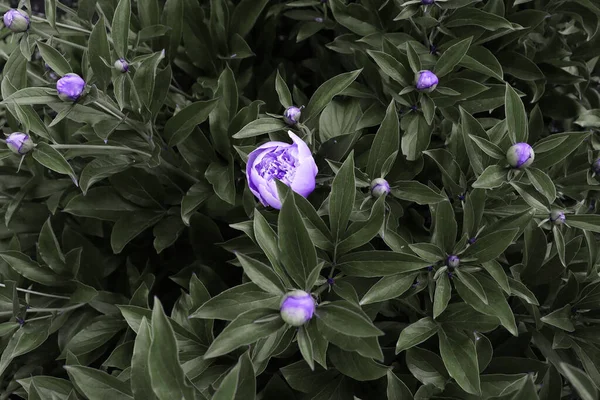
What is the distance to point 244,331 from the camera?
72 centimetres

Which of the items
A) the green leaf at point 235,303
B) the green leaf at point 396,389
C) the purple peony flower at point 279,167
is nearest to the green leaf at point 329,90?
the purple peony flower at point 279,167

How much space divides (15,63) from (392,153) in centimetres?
75

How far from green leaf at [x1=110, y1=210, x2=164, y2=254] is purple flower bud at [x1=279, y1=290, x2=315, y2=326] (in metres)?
0.58

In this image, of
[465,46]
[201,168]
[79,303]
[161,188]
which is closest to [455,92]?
[465,46]

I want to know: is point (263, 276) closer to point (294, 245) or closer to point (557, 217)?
point (294, 245)

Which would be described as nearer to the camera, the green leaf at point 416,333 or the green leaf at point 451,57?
the green leaf at point 416,333

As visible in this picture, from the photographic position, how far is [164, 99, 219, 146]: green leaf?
3.54ft

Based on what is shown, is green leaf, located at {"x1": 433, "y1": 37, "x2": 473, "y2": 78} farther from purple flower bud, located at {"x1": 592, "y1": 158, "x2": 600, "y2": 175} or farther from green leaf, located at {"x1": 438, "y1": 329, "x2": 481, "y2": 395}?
green leaf, located at {"x1": 438, "y1": 329, "x2": 481, "y2": 395}

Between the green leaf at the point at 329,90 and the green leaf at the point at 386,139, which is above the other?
the green leaf at the point at 329,90

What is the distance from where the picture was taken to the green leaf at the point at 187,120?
1.08 m

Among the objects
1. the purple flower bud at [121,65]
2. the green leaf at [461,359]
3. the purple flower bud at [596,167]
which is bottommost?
the green leaf at [461,359]

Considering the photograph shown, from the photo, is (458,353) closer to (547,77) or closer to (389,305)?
(389,305)

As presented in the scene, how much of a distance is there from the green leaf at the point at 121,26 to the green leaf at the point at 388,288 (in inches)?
23.9

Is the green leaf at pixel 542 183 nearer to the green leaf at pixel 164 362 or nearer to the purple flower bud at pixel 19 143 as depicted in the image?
the green leaf at pixel 164 362
